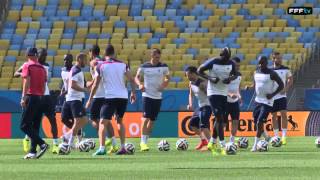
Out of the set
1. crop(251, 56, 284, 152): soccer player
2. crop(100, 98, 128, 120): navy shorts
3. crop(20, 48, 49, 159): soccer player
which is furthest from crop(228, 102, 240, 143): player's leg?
crop(20, 48, 49, 159): soccer player

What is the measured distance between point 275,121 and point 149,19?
19.2 meters

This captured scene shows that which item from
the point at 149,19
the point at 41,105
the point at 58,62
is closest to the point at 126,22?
the point at 149,19

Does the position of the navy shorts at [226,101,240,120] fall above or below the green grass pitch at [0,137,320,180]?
above

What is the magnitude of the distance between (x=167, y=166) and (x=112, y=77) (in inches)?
163

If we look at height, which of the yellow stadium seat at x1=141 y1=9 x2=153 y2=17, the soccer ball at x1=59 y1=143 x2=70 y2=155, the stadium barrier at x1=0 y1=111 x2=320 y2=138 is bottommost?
the stadium barrier at x1=0 y1=111 x2=320 y2=138

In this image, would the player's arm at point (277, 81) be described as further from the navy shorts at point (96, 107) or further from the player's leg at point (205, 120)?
the navy shorts at point (96, 107)

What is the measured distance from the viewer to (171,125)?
108ft

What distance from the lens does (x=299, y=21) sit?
41938mm

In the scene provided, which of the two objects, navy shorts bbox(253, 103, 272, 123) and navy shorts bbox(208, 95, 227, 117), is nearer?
navy shorts bbox(208, 95, 227, 117)

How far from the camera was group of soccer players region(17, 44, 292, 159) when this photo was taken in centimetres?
1830

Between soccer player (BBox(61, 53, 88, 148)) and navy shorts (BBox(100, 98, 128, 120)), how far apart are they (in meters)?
1.55

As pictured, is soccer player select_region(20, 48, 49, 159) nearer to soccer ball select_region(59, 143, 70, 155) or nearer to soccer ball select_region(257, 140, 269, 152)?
soccer ball select_region(59, 143, 70, 155)

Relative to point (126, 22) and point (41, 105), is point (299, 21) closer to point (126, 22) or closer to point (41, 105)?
point (126, 22)

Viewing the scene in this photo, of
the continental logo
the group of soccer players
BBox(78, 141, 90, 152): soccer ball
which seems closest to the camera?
the group of soccer players
